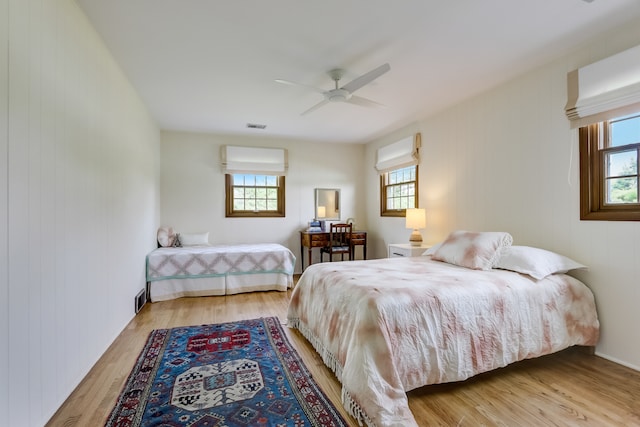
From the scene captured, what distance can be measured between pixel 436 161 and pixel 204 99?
2.97 m

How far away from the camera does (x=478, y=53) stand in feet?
8.37

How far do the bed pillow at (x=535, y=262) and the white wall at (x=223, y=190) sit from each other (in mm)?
3532

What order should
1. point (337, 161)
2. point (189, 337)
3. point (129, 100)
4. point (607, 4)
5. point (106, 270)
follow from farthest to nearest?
1. point (337, 161)
2. point (129, 100)
3. point (189, 337)
4. point (106, 270)
5. point (607, 4)

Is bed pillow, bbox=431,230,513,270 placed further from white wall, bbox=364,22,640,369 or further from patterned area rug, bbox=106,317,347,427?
patterned area rug, bbox=106,317,347,427

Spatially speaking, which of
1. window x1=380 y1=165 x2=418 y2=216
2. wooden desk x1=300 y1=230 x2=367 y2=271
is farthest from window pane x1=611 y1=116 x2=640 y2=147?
wooden desk x1=300 y1=230 x2=367 y2=271

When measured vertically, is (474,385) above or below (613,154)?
below

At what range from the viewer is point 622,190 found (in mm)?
2291

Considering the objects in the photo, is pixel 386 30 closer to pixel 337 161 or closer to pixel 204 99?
pixel 204 99

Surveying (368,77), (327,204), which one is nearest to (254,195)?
(327,204)

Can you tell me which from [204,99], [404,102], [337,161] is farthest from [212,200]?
[404,102]

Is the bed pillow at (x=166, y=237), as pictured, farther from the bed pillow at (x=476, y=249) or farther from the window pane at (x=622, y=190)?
the window pane at (x=622, y=190)

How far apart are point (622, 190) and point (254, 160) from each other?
14.9ft

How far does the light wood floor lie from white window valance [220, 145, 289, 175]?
313 cm

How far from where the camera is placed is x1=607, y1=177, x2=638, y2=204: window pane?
87.7 inches
